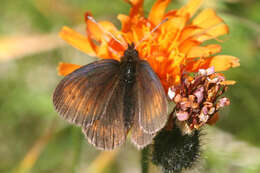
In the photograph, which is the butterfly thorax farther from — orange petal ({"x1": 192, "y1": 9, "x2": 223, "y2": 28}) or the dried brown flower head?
orange petal ({"x1": 192, "y1": 9, "x2": 223, "y2": 28})

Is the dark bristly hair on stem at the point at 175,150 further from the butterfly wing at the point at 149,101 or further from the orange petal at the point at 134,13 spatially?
the orange petal at the point at 134,13

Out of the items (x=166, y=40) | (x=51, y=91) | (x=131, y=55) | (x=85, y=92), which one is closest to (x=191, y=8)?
(x=166, y=40)

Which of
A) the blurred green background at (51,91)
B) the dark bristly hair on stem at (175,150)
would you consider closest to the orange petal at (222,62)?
the dark bristly hair on stem at (175,150)

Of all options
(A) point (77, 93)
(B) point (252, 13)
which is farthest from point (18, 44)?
(B) point (252, 13)

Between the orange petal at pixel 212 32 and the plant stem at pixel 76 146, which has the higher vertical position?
the orange petal at pixel 212 32

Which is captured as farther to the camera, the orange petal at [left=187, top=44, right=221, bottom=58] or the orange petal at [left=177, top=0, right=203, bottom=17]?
the orange petal at [left=177, top=0, right=203, bottom=17]

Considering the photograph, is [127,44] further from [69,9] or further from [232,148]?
[69,9]

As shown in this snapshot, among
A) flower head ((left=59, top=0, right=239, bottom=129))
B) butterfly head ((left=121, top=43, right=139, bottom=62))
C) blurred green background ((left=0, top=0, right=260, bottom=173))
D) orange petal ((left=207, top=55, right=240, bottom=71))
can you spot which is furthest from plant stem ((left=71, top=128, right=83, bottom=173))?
orange petal ((left=207, top=55, right=240, bottom=71))
